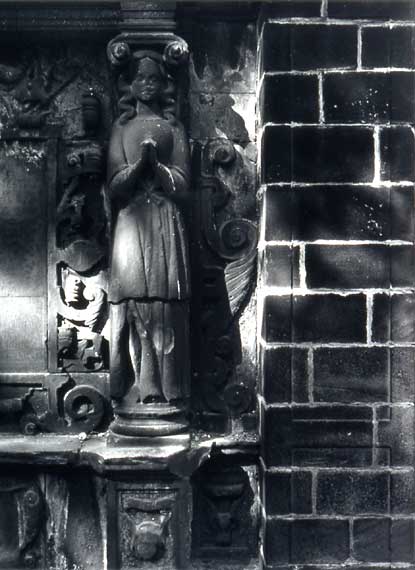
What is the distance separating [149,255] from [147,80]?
0.84 meters

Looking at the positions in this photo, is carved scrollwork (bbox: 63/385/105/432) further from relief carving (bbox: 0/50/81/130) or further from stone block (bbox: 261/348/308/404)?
relief carving (bbox: 0/50/81/130)

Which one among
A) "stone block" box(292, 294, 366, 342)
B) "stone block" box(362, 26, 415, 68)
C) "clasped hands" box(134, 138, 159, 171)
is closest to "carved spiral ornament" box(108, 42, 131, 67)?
"clasped hands" box(134, 138, 159, 171)

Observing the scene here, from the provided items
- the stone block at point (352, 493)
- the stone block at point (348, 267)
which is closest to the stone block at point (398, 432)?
the stone block at point (352, 493)

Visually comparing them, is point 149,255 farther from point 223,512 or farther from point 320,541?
point 320,541

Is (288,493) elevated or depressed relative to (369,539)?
elevated

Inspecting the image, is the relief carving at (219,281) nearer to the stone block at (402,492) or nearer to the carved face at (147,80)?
the carved face at (147,80)

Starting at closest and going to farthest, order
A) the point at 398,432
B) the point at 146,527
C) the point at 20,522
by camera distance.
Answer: the point at 398,432
the point at 146,527
the point at 20,522

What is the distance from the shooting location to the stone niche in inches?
163

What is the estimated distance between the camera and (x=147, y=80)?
4047 mm

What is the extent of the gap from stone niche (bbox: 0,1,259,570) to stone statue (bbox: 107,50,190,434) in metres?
0.03

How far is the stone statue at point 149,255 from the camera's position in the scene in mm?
3979

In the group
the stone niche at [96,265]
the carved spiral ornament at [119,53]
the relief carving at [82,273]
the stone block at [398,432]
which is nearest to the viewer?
the stone block at [398,432]

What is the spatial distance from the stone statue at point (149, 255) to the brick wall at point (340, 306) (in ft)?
1.40

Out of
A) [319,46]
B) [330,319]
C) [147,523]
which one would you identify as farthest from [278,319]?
[319,46]
